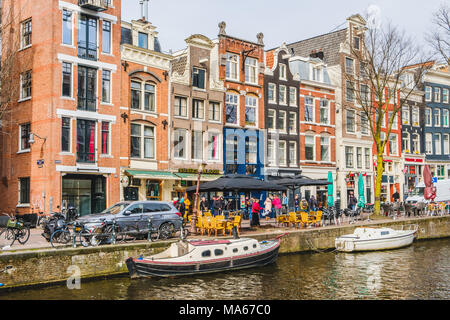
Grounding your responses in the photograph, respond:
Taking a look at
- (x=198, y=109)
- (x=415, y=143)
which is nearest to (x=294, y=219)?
(x=198, y=109)

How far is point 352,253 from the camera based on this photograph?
88.5ft

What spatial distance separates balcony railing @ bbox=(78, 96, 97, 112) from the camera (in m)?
31.0

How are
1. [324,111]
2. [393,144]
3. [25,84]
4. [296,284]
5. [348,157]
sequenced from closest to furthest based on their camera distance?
[296,284] < [25,84] < [324,111] < [348,157] < [393,144]

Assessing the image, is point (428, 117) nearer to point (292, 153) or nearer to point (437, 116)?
point (437, 116)

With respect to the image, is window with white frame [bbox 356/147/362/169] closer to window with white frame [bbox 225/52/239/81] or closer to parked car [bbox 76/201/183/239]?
window with white frame [bbox 225/52/239/81]

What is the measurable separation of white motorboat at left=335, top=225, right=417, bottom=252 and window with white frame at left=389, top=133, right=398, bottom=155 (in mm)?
28040

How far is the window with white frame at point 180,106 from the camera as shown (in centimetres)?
3656

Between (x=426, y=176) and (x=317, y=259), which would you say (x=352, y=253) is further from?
(x=426, y=176)

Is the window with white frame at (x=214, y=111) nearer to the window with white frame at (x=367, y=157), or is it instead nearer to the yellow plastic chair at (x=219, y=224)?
the yellow plastic chair at (x=219, y=224)

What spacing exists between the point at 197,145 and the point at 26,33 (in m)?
14.1

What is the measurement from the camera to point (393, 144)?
55688mm
